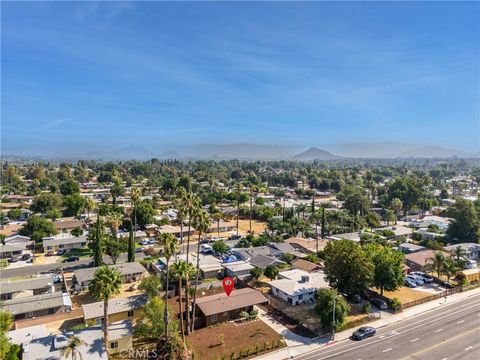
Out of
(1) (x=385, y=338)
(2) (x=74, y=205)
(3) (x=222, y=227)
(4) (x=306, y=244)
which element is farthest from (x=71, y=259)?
(1) (x=385, y=338)

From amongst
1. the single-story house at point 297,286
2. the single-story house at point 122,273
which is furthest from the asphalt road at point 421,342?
the single-story house at point 122,273

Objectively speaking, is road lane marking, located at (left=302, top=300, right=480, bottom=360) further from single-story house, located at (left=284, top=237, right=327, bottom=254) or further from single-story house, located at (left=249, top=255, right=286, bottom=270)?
single-story house, located at (left=284, top=237, right=327, bottom=254)

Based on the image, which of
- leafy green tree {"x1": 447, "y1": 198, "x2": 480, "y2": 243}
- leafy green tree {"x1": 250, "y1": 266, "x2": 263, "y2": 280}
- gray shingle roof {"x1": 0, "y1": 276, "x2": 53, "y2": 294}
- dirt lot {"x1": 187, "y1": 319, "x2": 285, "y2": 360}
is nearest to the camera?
dirt lot {"x1": 187, "y1": 319, "x2": 285, "y2": 360}

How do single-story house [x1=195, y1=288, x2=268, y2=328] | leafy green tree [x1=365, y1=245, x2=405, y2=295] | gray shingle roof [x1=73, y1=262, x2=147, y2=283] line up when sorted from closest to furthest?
single-story house [x1=195, y1=288, x2=268, y2=328]
leafy green tree [x1=365, y1=245, x2=405, y2=295]
gray shingle roof [x1=73, y1=262, x2=147, y2=283]

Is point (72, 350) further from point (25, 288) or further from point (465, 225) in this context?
point (465, 225)

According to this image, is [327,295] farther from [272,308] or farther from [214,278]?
[214,278]

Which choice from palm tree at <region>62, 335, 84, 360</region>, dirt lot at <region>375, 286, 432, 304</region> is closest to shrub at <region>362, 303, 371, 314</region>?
dirt lot at <region>375, 286, 432, 304</region>
